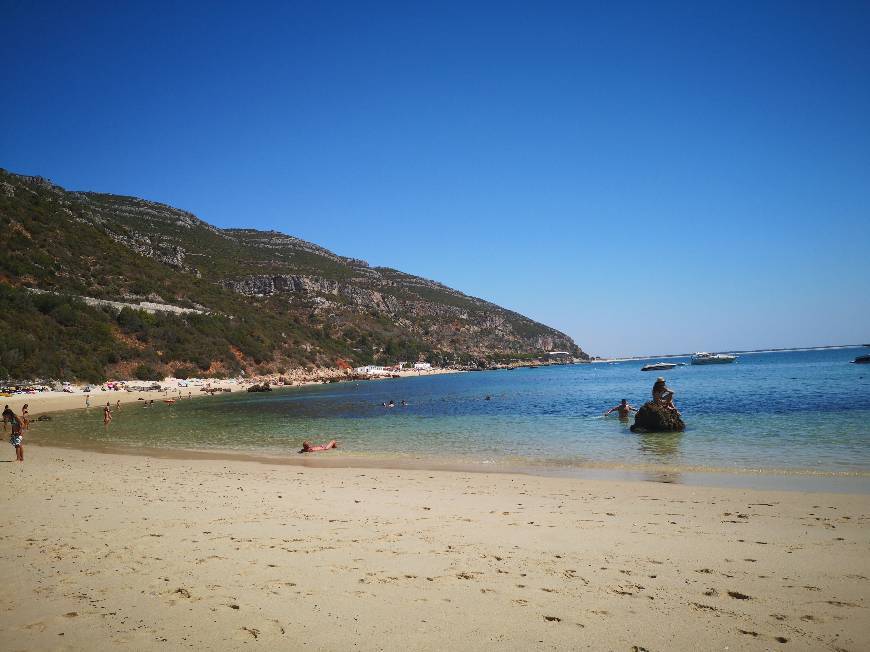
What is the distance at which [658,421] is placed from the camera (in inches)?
762

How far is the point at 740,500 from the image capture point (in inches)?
352

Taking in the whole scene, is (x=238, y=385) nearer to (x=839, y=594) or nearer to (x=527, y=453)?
(x=527, y=453)

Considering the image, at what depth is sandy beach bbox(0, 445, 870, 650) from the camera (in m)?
4.02

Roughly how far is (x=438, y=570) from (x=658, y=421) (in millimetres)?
16495

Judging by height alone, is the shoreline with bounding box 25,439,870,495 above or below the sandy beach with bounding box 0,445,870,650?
below

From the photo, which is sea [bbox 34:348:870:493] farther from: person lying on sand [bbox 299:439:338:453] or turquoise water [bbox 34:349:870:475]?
person lying on sand [bbox 299:439:338:453]

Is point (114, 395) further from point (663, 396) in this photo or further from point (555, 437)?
point (663, 396)

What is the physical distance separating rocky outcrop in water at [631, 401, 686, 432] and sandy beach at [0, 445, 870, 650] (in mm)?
9916

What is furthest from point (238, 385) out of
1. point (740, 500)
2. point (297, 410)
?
point (740, 500)

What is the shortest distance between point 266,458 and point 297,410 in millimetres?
20126

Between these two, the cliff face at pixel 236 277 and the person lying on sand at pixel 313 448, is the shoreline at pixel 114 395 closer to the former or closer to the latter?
the cliff face at pixel 236 277

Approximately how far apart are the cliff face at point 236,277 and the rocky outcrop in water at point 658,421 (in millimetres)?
67973

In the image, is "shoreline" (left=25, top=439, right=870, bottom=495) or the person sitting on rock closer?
"shoreline" (left=25, top=439, right=870, bottom=495)

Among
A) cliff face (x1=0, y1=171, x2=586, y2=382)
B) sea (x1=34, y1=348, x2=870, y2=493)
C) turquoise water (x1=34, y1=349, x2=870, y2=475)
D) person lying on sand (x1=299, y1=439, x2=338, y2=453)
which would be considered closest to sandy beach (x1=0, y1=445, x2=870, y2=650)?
sea (x1=34, y1=348, x2=870, y2=493)
